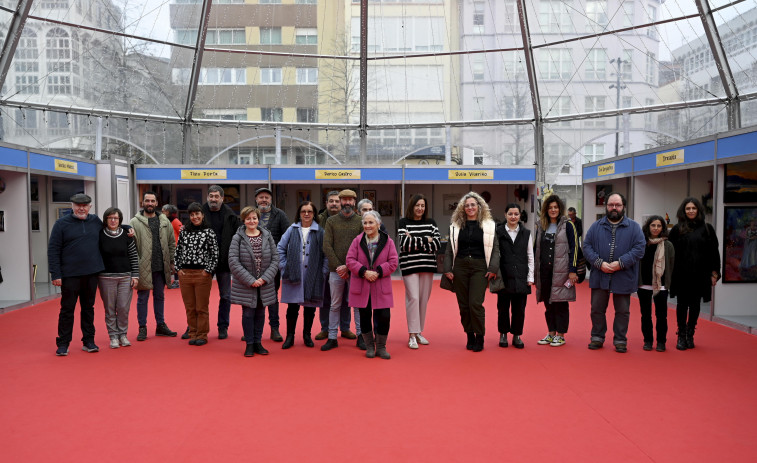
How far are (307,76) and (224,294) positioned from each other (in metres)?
9.54

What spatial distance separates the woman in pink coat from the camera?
5.96m

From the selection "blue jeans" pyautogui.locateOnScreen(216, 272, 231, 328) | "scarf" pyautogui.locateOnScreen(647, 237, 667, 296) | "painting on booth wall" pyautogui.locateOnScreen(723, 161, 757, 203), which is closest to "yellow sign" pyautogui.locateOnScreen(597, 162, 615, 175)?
"painting on booth wall" pyautogui.locateOnScreen(723, 161, 757, 203)

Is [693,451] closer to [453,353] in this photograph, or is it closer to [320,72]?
[453,353]

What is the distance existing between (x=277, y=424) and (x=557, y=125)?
12863 millimetres

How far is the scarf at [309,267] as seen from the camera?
6270 mm

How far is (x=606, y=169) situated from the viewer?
38.7 feet

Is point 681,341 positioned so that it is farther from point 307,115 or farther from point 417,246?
point 307,115

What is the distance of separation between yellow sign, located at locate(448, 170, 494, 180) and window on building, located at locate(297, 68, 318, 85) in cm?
449

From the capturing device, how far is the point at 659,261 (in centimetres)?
630

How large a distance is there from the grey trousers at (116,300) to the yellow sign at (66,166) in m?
4.78

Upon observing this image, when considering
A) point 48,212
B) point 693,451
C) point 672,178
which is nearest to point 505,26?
point 672,178

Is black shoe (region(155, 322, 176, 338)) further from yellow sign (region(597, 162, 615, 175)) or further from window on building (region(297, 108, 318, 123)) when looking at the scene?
window on building (region(297, 108, 318, 123))

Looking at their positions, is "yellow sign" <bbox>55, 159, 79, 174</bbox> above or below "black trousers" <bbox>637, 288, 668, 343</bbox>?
above

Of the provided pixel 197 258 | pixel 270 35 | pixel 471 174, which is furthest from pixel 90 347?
pixel 270 35
